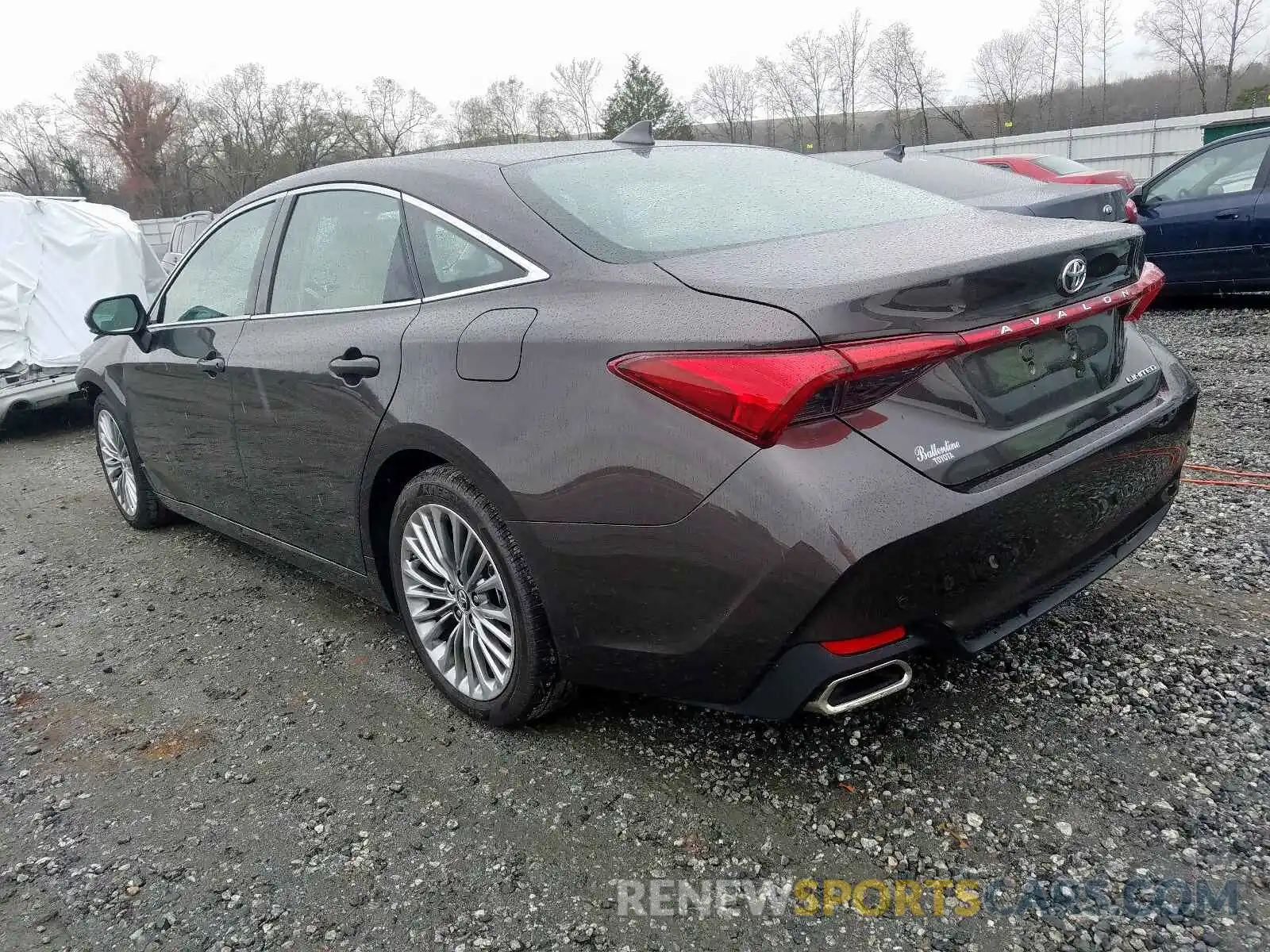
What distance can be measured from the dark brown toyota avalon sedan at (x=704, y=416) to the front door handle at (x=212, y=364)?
0.39 meters

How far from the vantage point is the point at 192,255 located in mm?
4129

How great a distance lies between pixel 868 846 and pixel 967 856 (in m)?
0.21

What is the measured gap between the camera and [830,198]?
2.85 m

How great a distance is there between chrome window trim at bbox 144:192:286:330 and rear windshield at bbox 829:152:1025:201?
4810mm

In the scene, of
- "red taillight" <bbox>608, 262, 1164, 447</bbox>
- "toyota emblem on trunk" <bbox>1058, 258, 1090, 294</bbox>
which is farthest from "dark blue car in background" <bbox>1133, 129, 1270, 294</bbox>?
"red taillight" <bbox>608, 262, 1164, 447</bbox>

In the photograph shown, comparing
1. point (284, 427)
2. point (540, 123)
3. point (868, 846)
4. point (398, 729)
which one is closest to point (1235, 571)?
point (868, 846)

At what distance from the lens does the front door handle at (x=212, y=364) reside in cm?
360

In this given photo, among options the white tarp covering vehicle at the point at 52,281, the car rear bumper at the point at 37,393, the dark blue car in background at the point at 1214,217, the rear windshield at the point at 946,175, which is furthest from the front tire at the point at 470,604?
the dark blue car in background at the point at 1214,217

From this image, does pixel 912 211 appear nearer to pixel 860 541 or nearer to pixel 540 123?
pixel 860 541

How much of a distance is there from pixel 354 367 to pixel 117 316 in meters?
2.04

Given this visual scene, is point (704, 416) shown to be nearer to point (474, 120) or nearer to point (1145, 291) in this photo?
point (1145, 291)

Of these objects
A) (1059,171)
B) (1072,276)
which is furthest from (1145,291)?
(1059,171)

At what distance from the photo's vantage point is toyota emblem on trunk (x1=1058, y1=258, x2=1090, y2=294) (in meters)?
2.18

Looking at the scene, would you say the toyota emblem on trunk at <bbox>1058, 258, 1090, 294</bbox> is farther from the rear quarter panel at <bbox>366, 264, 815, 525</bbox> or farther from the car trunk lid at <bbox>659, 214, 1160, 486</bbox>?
the rear quarter panel at <bbox>366, 264, 815, 525</bbox>
